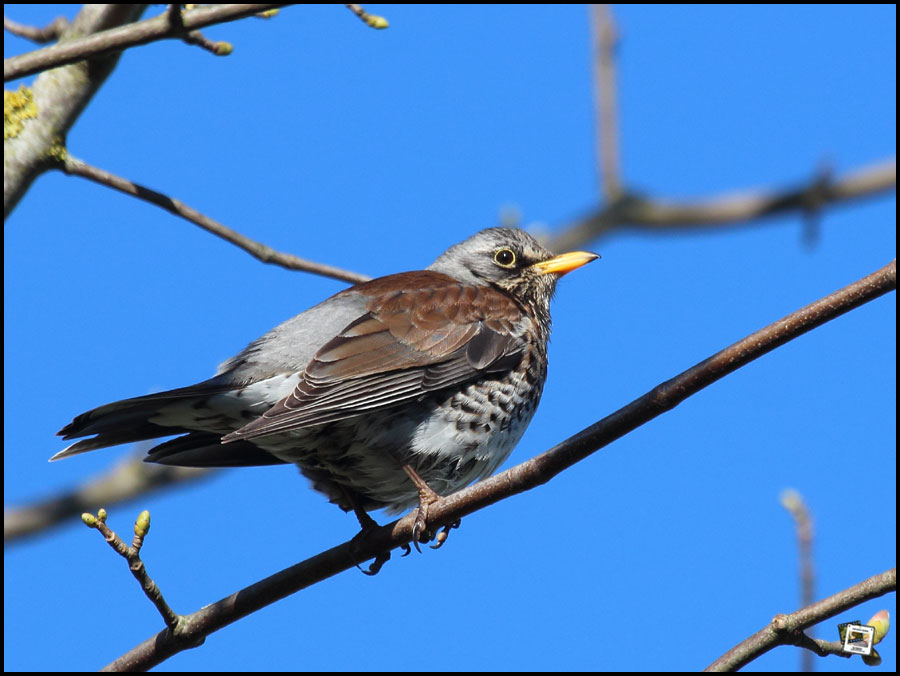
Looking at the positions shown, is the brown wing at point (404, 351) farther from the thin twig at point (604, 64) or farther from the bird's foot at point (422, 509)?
the thin twig at point (604, 64)

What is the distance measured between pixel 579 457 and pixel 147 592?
5.38ft

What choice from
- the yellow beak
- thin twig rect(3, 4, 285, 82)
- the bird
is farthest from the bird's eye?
thin twig rect(3, 4, 285, 82)

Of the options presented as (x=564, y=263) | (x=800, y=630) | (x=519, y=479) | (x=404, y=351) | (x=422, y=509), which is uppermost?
(x=564, y=263)

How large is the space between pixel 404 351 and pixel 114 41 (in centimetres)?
206

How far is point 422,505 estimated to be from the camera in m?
4.64

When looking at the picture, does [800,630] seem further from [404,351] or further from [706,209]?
[706,209]

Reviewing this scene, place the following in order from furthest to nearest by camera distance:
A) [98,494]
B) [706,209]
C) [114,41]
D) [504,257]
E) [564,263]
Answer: [706,209] → [98,494] → [504,257] → [564,263] → [114,41]

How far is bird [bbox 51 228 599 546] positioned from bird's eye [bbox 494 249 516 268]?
71cm

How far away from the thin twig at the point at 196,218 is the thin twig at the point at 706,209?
3739 millimetres

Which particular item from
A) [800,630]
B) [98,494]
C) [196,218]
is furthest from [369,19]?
[98,494]

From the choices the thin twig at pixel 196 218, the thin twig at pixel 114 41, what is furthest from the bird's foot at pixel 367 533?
the thin twig at pixel 114 41

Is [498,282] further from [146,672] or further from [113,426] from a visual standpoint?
[146,672]

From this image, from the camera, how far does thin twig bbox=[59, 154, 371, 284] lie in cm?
474

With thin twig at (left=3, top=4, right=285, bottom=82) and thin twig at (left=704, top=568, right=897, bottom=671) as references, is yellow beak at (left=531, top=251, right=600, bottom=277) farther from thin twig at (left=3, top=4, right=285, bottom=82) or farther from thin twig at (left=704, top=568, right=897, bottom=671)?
thin twig at (left=704, top=568, right=897, bottom=671)
